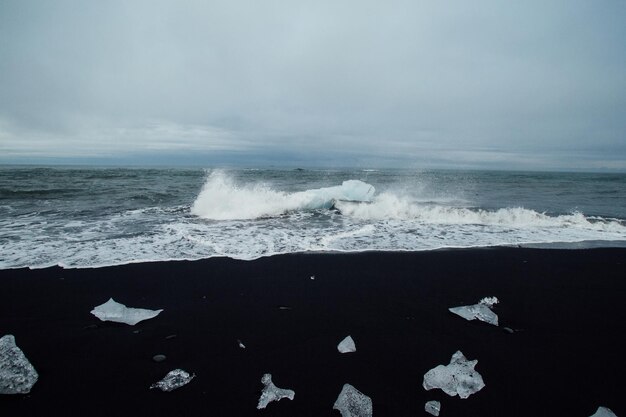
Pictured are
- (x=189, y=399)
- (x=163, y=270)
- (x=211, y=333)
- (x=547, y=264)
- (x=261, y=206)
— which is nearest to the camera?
(x=189, y=399)

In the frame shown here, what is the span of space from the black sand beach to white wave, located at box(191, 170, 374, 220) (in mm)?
5657

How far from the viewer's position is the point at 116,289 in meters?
4.65

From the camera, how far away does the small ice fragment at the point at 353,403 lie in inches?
96.4

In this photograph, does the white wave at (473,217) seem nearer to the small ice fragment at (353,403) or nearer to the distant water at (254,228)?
the distant water at (254,228)

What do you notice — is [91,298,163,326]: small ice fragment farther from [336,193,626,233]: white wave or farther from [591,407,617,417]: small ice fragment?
[336,193,626,233]: white wave

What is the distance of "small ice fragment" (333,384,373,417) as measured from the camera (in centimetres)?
245

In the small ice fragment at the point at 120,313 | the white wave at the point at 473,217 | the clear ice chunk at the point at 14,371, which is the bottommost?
the white wave at the point at 473,217

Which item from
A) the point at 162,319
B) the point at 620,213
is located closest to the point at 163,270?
the point at 162,319

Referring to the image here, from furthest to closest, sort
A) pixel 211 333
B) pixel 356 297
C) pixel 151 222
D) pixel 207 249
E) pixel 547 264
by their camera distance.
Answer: pixel 151 222
pixel 207 249
pixel 547 264
pixel 356 297
pixel 211 333

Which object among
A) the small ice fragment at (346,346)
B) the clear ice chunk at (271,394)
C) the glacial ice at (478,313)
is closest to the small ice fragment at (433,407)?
the small ice fragment at (346,346)

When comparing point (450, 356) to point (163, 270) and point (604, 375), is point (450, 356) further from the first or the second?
point (163, 270)

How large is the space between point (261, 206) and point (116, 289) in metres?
7.32

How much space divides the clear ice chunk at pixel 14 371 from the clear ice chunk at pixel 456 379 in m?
3.30

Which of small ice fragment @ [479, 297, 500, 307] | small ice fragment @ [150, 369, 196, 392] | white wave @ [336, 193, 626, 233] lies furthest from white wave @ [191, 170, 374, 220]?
small ice fragment @ [150, 369, 196, 392]
